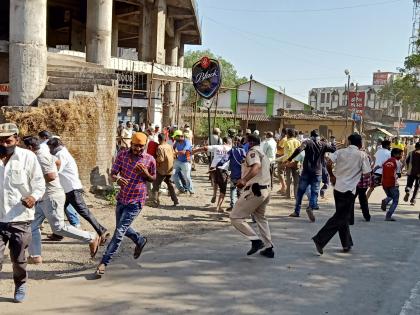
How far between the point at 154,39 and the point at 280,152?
8906 mm

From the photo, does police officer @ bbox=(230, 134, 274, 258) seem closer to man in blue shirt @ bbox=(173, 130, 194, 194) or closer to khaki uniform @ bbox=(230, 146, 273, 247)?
khaki uniform @ bbox=(230, 146, 273, 247)

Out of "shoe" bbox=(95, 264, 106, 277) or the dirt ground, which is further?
the dirt ground

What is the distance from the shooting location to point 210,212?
34.8 feet

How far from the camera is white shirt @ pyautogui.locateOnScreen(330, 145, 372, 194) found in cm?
746

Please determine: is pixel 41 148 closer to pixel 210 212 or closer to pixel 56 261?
pixel 56 261

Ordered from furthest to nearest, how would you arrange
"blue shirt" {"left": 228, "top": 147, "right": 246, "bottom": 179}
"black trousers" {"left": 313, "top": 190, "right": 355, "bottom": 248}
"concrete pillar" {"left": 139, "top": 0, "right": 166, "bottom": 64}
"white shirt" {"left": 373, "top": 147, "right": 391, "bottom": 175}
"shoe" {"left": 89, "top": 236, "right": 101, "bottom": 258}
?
"concrete pillar" {"left": 139, "top": 0, "right": 166, "bottom": 64}
"white shirt" {"left": 373, "top": 147, "right": 391, "bottom": 175}
"blue shirt" {"left": 228, "top": 147, "right": 246, "bottom": 179}
"black trousers" {"left": 313, "top": 190, "right": 355, "bottom": 248}
"shoe" {"left": 89, "top": 236, "right": 101, "bottom": 258}

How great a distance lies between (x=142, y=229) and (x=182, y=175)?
12.3 feet

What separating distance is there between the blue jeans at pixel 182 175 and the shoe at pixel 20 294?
709 centimetres

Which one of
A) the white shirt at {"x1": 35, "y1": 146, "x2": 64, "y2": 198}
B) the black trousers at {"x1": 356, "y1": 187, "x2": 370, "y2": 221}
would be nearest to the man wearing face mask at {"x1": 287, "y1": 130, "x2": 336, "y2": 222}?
the black trousers at {"x1": 356, "y1": 187, "x2": 370, "y2": 221}

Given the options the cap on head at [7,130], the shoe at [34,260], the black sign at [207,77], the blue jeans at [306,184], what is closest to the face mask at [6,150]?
the cap on head at [7,130]

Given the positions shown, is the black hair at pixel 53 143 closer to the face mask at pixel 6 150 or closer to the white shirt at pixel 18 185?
the white shirt at pixel 18 185

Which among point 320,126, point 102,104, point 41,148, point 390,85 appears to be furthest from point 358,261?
point 390,85

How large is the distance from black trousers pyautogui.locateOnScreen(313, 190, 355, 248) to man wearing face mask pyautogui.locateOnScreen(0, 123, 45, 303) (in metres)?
4.06

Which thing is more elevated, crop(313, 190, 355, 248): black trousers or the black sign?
the black sign
